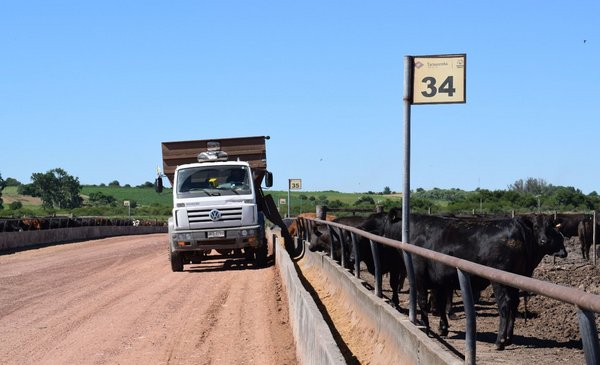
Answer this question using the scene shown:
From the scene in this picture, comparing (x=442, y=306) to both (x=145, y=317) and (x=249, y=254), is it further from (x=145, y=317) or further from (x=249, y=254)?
(x=249, y=254)

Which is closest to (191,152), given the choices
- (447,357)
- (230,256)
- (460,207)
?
(230,256)

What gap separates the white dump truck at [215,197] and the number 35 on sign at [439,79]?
1310 centimetres

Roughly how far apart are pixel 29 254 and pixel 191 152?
1130 cm

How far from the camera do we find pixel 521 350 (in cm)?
999

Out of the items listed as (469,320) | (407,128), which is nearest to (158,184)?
(407,128)

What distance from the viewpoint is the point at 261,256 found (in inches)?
924

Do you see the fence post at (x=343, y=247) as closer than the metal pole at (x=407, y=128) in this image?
No

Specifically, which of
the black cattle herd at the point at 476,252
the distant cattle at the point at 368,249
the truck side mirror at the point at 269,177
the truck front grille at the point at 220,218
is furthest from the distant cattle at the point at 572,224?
the black cattle herd at the point at 476,252

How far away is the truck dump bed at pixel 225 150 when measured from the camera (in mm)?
24406

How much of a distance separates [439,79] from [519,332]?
4.51m

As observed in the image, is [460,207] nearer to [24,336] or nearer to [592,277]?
[592,277]

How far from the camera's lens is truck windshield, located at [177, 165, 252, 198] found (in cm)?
2273

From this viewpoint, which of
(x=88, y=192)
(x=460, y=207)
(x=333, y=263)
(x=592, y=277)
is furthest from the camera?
(x=88, y=192)

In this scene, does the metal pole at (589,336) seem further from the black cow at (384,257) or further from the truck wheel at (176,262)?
the truck wheel at (176,262)
